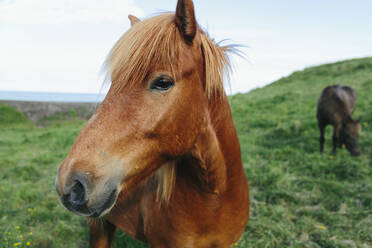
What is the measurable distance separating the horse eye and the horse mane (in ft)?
0.14

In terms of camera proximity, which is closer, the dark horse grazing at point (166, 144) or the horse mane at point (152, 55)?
the dark horse grazing at point (166, 144)

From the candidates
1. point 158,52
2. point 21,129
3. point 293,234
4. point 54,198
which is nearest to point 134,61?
point 158,52

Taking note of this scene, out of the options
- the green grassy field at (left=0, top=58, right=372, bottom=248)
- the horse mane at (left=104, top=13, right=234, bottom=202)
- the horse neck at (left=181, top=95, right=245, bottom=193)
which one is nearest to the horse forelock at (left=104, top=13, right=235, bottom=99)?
the horse mane at (left=104, top=13, right=234, bottom=202)

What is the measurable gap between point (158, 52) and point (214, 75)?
364 millimetres

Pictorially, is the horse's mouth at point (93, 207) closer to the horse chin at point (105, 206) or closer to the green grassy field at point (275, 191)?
the horse chin at point (105, 206)

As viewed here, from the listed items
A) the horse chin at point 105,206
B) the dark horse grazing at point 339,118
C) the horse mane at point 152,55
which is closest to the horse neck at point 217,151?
the horse mane at point 152,55

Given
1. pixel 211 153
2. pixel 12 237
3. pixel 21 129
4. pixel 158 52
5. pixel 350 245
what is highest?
pixel 158 52

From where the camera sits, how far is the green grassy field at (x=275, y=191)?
10.3 feet

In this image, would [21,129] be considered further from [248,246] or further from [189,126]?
[189,126]

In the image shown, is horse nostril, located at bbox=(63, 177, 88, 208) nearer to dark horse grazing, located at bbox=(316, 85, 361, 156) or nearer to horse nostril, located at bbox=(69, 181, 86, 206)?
horse nostril, located at bbox=(69, 181, 86, 206)

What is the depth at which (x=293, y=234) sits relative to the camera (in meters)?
3.16

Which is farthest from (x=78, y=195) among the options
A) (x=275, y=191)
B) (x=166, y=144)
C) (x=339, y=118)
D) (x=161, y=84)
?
(x=339, y=118)

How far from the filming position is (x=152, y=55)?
4.23 ft

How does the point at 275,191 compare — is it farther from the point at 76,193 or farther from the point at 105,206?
the point at 76,193
